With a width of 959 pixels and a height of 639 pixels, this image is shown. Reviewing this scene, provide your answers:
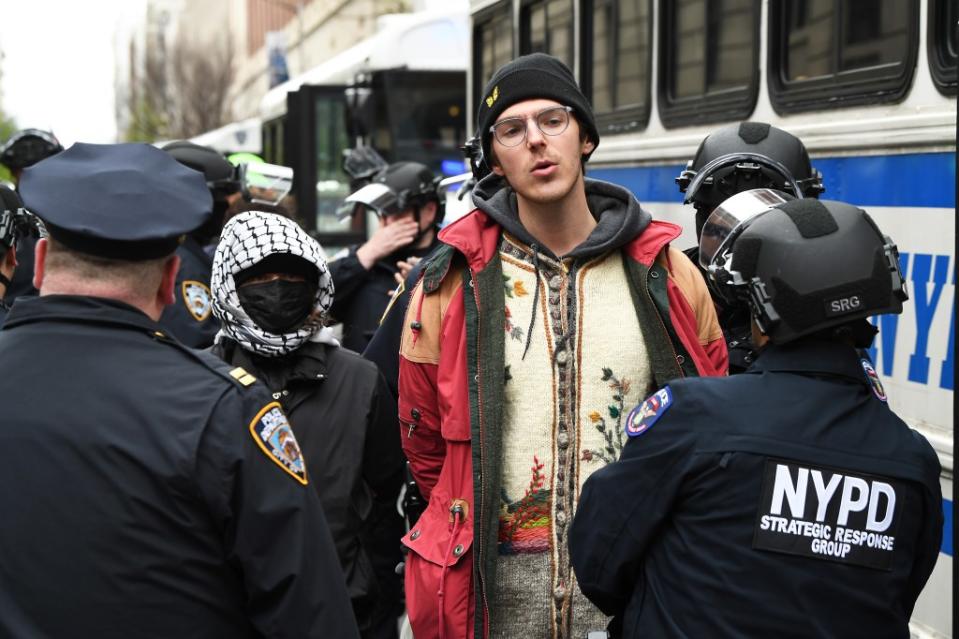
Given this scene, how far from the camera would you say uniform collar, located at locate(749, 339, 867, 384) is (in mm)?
2504

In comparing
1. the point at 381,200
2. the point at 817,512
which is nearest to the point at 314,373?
the point at 817,512

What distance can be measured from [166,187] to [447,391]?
1008 millimetres

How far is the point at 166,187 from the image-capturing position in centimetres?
246

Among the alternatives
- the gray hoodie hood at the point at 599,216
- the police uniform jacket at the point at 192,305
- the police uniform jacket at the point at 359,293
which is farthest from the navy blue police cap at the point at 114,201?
the police uniform jacket at the point at 359,293

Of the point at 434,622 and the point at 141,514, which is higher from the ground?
the point at 141,514

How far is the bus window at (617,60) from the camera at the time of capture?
23.0 feet

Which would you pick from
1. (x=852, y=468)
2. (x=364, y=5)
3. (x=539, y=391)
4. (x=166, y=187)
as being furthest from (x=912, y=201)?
(x=364, y=5)

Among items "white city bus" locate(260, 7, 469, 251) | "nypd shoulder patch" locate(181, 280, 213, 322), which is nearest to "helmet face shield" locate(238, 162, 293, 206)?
"nypd shoulder patch" locate(181, 280, 213, 322)

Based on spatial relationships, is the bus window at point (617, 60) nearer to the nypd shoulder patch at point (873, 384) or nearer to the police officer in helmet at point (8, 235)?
the police officer in helmet at point (8, 235)

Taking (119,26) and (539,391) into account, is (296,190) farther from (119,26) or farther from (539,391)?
(119,26)

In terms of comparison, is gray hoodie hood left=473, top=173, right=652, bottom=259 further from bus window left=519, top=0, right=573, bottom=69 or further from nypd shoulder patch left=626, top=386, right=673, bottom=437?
bus window left=519, top=0, right=573, bottom=69

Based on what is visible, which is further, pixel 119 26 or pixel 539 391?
pixel 119 26

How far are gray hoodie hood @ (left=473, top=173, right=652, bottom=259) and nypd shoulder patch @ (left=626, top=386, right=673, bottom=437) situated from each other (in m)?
0.72

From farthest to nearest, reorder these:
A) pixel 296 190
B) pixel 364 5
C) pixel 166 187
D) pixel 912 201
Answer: pixel 364 5
pixel 296 190
pixel 912 201
pixel 166 187
